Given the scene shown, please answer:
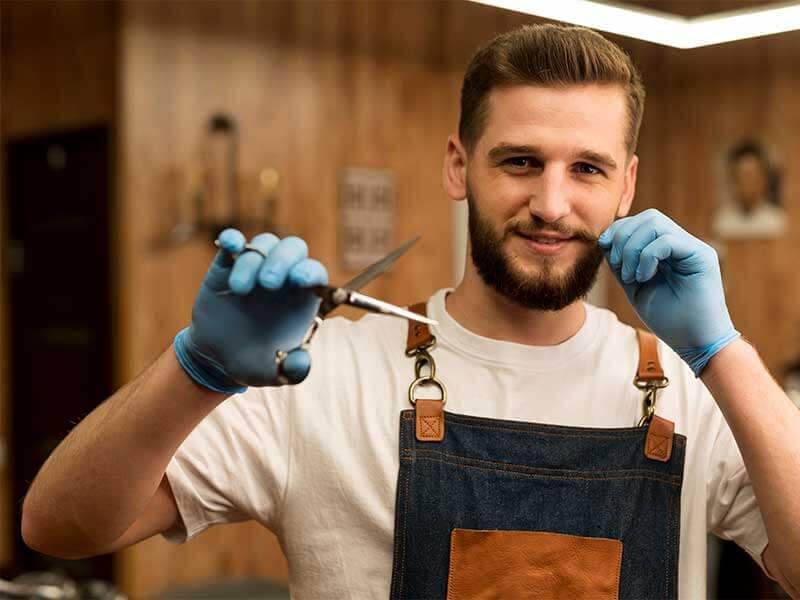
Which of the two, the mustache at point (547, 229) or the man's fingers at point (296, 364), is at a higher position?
the mustache at point (547, 229)

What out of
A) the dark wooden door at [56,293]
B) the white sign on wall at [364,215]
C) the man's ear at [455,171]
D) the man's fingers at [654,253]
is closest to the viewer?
the man's fingers at [654,253]

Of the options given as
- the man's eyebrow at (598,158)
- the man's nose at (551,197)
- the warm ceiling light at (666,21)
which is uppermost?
the warm ceiling light at (666,21)

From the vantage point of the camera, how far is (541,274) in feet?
5.80

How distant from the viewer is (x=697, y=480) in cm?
179

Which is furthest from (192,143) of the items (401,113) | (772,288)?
(772,288)

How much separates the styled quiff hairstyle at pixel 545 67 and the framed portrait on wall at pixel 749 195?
509 centimetres

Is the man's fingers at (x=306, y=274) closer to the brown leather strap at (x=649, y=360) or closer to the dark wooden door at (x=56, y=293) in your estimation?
the brown leather strap at (x=649, y=360)

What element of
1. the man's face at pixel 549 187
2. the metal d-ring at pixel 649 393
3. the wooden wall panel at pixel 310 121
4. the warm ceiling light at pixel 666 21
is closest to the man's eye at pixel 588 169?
the man's face at pixel 549 187

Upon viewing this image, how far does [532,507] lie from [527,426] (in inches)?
4.9

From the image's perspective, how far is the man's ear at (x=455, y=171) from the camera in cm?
194

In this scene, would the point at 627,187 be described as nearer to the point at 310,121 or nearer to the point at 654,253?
the point at 654,253

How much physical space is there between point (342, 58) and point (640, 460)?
4180 millimetres

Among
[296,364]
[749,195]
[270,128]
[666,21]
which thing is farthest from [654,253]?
[749,195]

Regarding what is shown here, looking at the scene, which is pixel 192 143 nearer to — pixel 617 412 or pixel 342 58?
pixel 342 58
